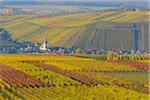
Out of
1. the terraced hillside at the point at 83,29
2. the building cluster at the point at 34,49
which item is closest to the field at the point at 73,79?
the building cluster at the point at 34,49

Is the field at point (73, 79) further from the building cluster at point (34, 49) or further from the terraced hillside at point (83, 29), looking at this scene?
the terraced hillside at point (83, 29)

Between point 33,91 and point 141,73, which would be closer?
point 33,91

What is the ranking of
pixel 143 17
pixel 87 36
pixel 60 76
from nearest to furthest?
1. pixel 60 76
2. pixel 87 36
3. pixel 143 17

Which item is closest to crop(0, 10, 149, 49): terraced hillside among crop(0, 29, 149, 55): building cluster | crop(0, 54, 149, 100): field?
crop(0, 29, 149, 55): building cluster

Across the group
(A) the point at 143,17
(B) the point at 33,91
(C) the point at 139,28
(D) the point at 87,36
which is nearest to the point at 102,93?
(B) the point at 33,91

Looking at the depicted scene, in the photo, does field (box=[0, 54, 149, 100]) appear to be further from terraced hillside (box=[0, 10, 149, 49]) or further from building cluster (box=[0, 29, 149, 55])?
terraced hillside (box=[0, 10, 149, 49])

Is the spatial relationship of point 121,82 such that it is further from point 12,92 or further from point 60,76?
point 12,92

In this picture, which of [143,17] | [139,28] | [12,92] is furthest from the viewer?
[143,17]

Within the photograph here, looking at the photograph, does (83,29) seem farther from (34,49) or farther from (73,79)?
(73,79)
